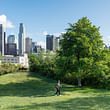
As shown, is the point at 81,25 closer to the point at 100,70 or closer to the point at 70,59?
the point at 70,59

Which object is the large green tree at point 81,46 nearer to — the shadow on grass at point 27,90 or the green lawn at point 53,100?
the green lawn at point 53,100

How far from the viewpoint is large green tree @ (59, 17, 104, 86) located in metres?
19.8

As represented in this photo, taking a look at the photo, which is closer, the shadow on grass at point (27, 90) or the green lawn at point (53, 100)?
the green lawn at point (53, 100)

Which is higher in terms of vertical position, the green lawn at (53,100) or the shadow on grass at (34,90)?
the green lawn at (53,100)

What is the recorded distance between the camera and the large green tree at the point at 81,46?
19.8m

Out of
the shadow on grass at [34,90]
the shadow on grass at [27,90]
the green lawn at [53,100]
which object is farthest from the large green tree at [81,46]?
the shadow on grass at [27,90]

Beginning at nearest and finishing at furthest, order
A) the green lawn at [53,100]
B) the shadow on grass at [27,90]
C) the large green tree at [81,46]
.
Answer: the green lawn at [53,100] < the shadow on grass at [27,90] < the large green tree at [81,46]

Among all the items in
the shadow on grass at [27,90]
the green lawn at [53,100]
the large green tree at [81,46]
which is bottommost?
the shadow on grass at [27,90]

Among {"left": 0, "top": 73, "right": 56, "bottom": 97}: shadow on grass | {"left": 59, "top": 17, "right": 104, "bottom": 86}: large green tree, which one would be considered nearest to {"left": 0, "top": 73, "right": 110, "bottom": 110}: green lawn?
{"left": 0, "top": 73, "right": 56, "bottom": 97}: shadow on grass

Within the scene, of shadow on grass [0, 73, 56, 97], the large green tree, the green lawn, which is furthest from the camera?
the large green tree

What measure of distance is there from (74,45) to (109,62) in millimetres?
6868

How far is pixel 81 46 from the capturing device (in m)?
20.1

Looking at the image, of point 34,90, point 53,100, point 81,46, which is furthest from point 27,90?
point 81,46

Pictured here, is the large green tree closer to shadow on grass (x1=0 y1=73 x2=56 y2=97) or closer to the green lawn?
the green lawn
